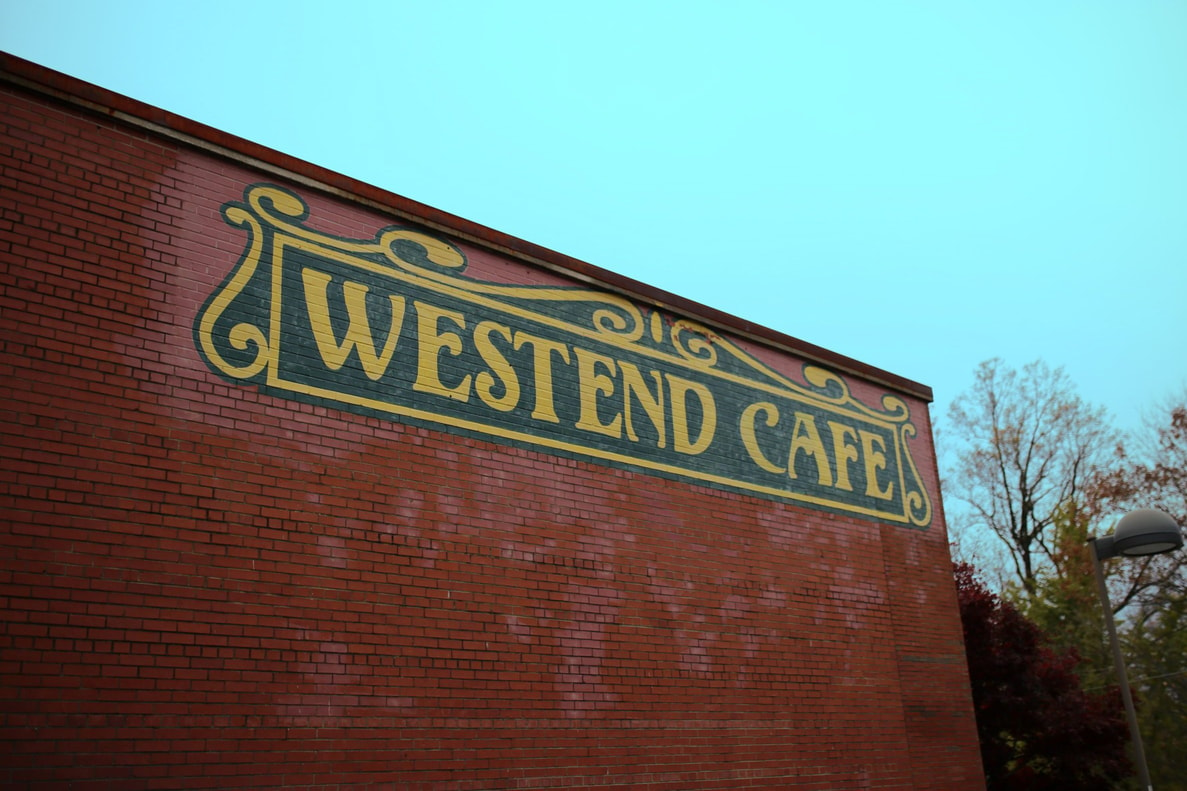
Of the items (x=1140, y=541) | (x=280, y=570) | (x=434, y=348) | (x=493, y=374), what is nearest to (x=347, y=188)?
(x=434, y=348)

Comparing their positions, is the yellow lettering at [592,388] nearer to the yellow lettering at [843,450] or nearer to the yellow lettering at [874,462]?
the yellow lettering at [843,450]

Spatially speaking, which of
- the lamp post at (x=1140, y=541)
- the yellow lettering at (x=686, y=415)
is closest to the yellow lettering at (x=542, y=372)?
the yellow lettering at (x=686, y=415)

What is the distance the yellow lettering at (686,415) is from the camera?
10.8m

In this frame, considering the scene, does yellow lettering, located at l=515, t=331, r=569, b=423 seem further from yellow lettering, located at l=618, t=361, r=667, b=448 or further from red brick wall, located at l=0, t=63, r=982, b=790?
yellow lettering, located at l=618, t=361, r=667, b=448

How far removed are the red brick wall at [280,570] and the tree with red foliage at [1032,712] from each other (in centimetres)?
819

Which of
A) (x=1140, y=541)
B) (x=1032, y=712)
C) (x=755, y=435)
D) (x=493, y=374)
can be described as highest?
(x=755, y=435)

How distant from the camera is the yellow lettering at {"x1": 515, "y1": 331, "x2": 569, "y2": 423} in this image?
9.63 m

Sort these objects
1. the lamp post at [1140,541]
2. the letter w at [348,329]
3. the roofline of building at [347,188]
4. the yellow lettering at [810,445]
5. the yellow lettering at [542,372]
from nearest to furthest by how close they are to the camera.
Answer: the roofline of building at [347,188]
the letter w at [348,329]
the yellow lettering at [542,372]
the lamp post at [1140,541]
the yellow lettering at [810,445]

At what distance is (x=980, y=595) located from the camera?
1814cm

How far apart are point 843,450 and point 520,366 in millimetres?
4950

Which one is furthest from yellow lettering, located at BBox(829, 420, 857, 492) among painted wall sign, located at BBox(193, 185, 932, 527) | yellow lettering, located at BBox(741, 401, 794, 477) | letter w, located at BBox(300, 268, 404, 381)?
letter w, located at BBox(300, 268, 404, 381)

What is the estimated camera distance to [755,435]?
1166 centimetres

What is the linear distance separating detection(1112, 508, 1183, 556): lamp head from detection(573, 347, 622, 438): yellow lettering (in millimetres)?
5702

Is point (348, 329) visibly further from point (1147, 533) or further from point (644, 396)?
point (1147, 533)
